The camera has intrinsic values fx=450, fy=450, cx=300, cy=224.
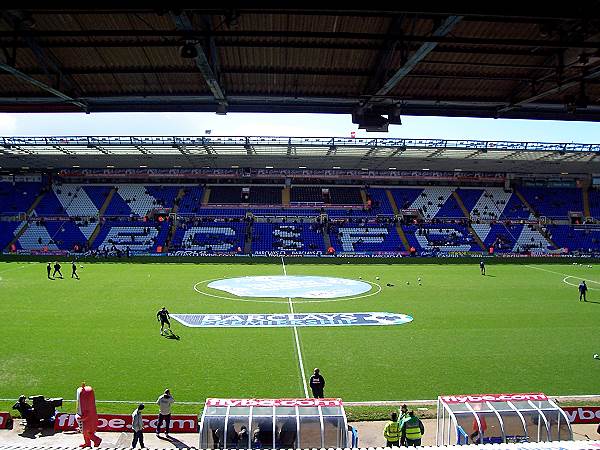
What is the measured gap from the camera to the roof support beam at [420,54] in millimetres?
5773

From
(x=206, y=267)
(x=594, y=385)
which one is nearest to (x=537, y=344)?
(x=594, y=385)

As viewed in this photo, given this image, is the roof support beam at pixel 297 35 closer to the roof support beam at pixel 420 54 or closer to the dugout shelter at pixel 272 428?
the roof support beam at pixel 420 54

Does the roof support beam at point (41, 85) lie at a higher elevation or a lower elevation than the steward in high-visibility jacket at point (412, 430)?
higher

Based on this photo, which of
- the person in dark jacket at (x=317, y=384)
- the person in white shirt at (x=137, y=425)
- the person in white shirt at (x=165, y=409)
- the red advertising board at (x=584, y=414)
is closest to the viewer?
the person in white shirt at (x=137, y=425)

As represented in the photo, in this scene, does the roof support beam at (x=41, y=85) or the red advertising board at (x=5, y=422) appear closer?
the roof support beam at (x=41, y=85)

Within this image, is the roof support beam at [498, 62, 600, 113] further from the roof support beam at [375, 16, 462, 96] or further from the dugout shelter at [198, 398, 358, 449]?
the dugout shelter at [198, 398, 358, 449]

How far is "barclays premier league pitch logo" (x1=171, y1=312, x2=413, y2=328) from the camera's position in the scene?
68.2 ft

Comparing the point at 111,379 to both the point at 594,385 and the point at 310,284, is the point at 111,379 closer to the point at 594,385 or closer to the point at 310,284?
the point at 594,385

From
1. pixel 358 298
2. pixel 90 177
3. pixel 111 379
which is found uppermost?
pixel 90 177

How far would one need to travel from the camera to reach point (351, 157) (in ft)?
165

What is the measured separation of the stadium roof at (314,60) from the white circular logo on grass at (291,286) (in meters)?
20.0

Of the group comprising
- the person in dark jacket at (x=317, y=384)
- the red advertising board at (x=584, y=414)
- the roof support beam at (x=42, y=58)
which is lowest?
the red advertising board at (x=584, y=414)

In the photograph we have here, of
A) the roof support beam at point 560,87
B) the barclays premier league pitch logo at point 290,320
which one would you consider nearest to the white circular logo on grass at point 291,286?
the barclays premier league pitch logo at point 290,320

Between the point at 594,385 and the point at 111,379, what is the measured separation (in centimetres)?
1491
